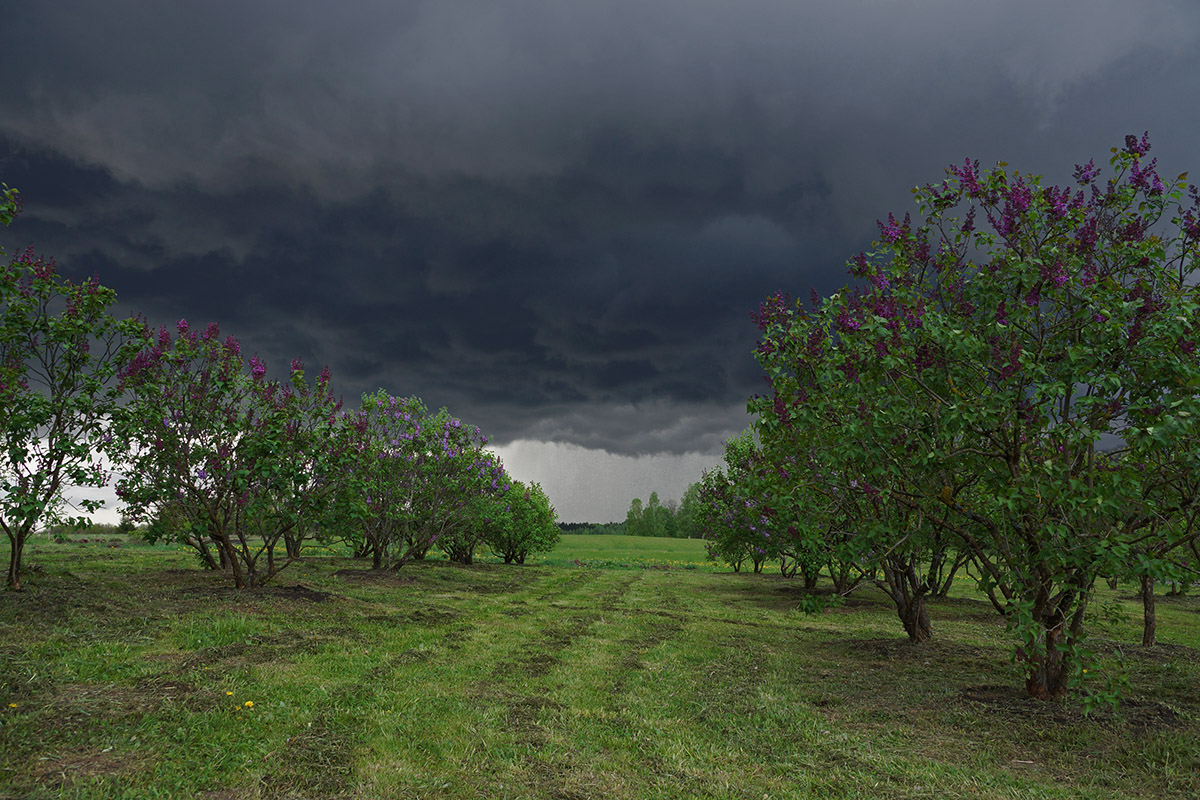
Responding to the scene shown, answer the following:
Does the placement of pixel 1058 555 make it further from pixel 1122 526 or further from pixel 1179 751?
pixel 1179 751

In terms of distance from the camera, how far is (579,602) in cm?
2325

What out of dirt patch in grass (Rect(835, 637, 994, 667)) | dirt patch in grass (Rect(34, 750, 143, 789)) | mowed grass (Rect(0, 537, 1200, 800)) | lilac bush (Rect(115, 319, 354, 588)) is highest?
lilac bush (Rect(115, 319, 354, 588))

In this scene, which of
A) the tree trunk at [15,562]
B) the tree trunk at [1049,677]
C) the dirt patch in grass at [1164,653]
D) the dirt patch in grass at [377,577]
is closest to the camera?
the tree trunk at [1049,677]

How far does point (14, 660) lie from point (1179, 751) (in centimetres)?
1491

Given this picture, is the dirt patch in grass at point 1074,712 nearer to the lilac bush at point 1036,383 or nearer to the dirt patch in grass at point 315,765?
the lilac bush at point 1036,383

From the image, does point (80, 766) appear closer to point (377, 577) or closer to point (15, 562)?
point (15, 562)

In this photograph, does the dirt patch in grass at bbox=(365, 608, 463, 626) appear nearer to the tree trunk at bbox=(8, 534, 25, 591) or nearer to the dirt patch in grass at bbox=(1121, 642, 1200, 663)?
the tree trunk at bbox=(8, 534, 25, 591)

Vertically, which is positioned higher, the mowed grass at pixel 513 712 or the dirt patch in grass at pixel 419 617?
the mowed grass at pixel 513 712

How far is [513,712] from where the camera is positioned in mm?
8453

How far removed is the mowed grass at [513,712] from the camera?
20.5 feet

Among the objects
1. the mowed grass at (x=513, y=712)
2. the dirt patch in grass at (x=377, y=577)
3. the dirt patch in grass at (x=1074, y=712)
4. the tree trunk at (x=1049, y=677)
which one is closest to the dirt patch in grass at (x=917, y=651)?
the mowed grass at (x=513, y=712)

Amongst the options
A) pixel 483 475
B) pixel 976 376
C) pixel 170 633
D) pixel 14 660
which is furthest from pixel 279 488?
pixel 976 376

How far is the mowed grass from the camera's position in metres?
6.25

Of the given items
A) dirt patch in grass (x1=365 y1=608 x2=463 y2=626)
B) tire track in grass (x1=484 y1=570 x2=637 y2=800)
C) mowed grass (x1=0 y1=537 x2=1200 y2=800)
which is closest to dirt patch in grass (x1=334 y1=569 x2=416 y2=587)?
dirt patch in grass (x1=365 y1=608 x2=463 y2=626)
